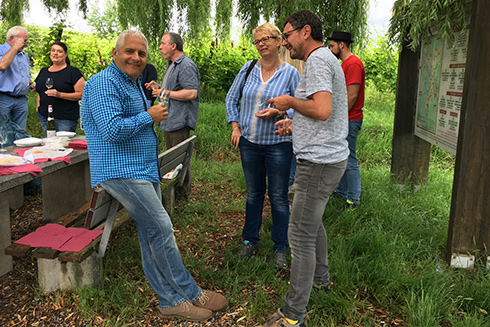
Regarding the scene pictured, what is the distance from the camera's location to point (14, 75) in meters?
5.75

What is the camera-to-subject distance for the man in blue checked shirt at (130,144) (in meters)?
2.36

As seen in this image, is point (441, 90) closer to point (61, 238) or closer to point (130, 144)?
point (130, 144)

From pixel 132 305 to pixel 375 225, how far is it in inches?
98.2

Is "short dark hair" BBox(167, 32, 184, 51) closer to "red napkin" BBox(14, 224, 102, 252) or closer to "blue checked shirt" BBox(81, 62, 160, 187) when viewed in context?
"blue checked shirt" BBox(81, 62, 160, 187)

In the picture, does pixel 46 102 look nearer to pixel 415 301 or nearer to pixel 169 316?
pixel 169 316

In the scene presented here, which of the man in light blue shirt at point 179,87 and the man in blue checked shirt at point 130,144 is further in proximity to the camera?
the man in light blue shirt at point 179,87

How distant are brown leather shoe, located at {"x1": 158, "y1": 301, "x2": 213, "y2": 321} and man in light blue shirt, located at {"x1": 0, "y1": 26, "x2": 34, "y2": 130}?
161 inches

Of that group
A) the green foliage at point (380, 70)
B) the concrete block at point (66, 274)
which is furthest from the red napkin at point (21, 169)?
the green foliage at point (380, 70)

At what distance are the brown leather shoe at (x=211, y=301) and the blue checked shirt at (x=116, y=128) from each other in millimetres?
917

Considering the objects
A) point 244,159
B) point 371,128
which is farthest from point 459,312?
point 371,128

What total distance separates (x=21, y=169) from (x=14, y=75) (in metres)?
3.07

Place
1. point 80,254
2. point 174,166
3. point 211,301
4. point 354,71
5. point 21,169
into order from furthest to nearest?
1. point 354,71
2. point 174,166
3. point 21,169
4. point 211,301
5. point 80,254

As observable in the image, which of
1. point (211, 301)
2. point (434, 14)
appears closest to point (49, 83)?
point (211, 301)

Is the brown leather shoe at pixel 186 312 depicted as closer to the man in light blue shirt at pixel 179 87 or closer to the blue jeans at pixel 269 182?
the blue jeans at pixel 269 182
